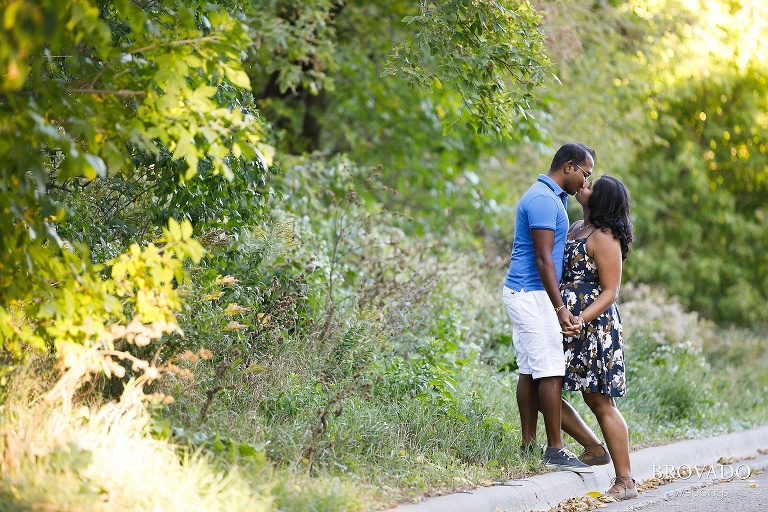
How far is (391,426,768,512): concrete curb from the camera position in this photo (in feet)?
16.0

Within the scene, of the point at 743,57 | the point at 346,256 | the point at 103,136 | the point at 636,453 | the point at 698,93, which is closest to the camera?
the point at 103,136

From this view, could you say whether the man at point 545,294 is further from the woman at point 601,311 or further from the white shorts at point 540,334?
the woman at point 601,311

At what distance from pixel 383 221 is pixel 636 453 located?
4619 mm

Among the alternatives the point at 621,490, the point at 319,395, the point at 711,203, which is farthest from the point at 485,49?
the point at 711,203

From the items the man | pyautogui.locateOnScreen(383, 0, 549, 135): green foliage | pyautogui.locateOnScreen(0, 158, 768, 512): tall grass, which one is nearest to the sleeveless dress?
the man

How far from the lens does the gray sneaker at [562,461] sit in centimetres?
584

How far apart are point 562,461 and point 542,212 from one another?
1.70 meters

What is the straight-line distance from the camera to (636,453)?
22.8ft

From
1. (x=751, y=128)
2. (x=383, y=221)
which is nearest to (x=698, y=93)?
(x=751, y=128)

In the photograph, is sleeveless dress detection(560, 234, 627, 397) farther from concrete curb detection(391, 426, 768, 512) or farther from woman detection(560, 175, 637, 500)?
concrete curb detection(391, 426, 768, 512)

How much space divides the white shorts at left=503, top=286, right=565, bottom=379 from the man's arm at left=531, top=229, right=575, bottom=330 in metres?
0.08

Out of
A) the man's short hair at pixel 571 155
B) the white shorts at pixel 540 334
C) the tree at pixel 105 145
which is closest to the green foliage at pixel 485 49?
the man's short hair at pixel 571 155

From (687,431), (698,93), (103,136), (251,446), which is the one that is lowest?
(687,431)

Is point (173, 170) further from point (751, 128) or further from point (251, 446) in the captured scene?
point (751, 128)
